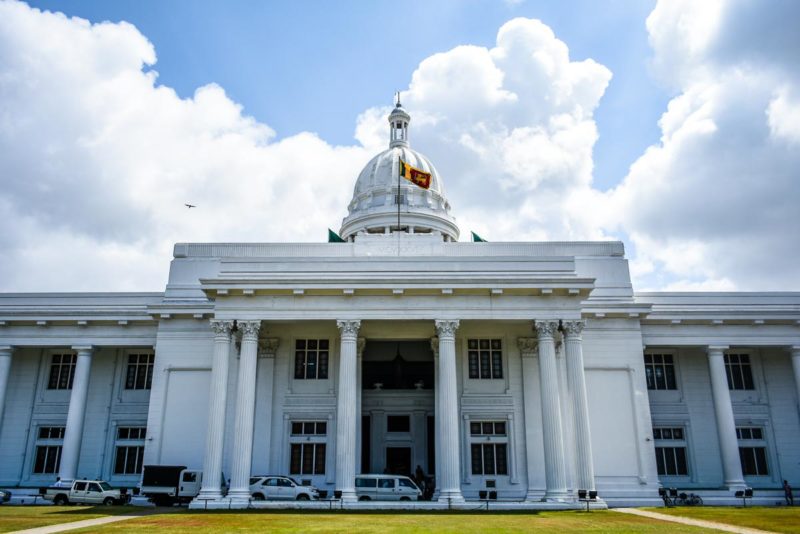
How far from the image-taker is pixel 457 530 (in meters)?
19.0

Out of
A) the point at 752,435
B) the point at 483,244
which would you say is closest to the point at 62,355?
the point at 483,244

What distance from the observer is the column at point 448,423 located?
96.1 ft

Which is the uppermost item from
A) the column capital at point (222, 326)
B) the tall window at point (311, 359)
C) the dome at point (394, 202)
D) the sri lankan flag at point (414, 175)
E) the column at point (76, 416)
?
the dome at point (394, 202)

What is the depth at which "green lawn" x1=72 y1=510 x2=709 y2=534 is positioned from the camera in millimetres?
19422

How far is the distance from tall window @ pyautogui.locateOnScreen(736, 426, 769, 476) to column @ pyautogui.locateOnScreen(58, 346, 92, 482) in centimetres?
3977

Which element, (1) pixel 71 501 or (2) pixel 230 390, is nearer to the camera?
(1) pixel 71 501

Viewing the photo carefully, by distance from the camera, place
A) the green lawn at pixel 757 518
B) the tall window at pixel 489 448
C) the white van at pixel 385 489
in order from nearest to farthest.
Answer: the green lawn at pixel 757 518 < the white van at pixel 385 489 < the tall window at pixel 489 448

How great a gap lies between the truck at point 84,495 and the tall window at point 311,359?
11.2 m

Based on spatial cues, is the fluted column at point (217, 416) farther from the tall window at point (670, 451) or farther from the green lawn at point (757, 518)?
the tall window at point (670, 451)

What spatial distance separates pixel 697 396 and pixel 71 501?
119 feet

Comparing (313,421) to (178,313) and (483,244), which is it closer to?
(178,313)

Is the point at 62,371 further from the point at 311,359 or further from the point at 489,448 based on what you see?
the point at 489,448

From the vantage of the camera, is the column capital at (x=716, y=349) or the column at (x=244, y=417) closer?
the column at (x=244, y=417)

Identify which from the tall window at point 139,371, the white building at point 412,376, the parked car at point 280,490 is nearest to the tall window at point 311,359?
the white building at point 412,376
